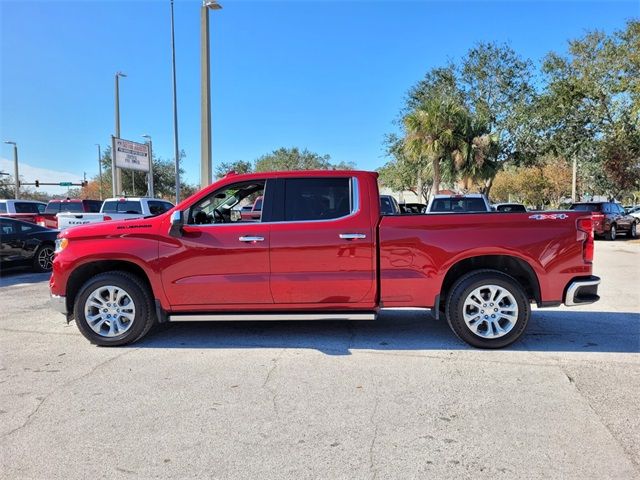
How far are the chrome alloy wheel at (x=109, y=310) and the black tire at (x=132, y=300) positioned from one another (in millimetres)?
34

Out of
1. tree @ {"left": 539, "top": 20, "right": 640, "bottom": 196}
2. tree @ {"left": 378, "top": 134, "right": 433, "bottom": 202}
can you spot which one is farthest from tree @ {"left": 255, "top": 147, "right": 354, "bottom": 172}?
tree @ {"left": 539, "top": 20, "right": 640, "bottom": 196}

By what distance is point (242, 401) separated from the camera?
13.4 ft

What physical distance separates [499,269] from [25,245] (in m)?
10.8

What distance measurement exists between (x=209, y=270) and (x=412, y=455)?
300 cm

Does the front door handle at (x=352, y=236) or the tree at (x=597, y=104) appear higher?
the tree at (x=597, y=104)

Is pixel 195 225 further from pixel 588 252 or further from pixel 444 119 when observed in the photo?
pixel 444 119

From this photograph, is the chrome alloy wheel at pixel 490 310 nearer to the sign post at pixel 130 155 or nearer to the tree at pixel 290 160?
the sign post at pixel 130 155

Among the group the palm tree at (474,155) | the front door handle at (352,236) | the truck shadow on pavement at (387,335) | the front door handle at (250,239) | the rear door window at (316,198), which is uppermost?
the palm tree at (474,155)

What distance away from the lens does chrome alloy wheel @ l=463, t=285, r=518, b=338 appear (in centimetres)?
531

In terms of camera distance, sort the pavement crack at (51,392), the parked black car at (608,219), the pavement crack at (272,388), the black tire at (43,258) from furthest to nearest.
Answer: the parked black car at (608,219) < the black tire at (43,258) < the pavement crack at (272,388) < the pavement crack at (51,392)

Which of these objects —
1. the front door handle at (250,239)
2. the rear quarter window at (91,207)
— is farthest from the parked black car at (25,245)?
the front door handle at (250,239)

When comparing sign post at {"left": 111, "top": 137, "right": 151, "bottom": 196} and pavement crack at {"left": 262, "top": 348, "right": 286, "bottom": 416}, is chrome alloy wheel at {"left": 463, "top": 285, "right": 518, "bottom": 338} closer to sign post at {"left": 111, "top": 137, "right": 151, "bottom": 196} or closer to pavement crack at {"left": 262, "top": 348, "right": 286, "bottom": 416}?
pavement crack at {"left": 262, "top": 348, "right": 286, "bottom": 416}

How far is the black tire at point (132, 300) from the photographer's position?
5.48 meters

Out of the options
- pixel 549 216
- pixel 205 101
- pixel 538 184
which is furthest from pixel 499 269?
pixel 538 184
